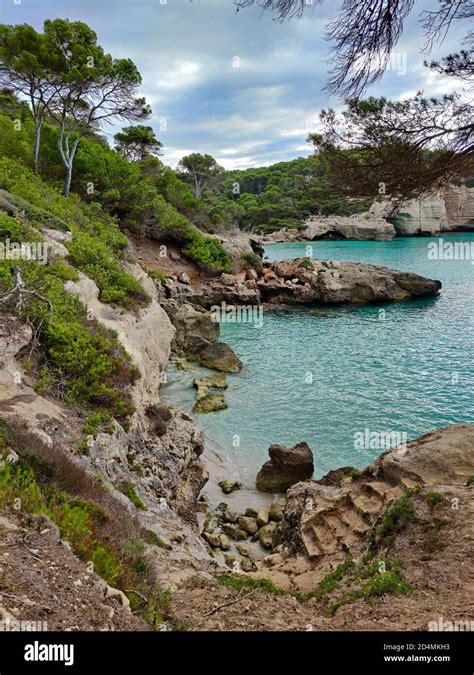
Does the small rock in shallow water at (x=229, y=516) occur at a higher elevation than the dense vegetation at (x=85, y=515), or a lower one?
lower

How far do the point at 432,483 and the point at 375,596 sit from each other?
3.13m

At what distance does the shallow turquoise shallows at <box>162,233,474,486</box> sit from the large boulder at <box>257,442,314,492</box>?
570 mm

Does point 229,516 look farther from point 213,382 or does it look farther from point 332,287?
point 332,287

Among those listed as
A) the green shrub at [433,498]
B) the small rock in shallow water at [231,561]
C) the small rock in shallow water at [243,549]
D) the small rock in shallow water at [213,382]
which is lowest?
the small rock in shallow water at [243,549]

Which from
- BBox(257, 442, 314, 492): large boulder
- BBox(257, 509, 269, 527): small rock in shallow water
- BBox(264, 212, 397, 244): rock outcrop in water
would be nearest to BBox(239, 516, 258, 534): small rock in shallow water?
BBox(257, 509, 269, 527): small rock in shallow water

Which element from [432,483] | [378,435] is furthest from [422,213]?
[432,483]

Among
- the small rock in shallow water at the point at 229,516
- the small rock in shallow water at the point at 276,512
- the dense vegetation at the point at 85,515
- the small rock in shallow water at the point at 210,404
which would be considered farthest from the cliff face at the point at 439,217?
the dense vegetation at the point at 85,515

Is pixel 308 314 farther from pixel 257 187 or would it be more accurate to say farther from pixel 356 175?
pixel 257 187
